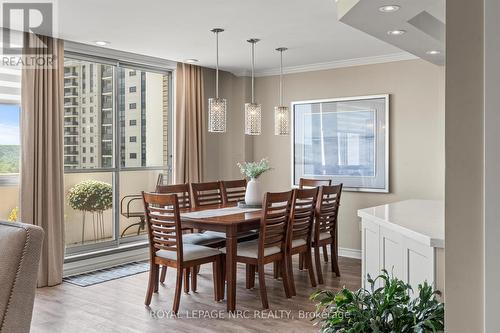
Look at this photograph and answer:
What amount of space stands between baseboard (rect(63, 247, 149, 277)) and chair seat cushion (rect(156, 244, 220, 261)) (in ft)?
5.21

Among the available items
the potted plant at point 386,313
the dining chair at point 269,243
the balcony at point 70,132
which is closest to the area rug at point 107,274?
the dining chair at point 269,243

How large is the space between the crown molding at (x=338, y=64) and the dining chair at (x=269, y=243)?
256 cm

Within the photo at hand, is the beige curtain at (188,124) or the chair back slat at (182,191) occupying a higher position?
the beige curtain at (188,124)

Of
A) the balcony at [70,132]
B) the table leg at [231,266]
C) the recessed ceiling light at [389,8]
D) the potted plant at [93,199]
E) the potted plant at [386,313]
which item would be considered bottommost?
the table leg at [231,266]

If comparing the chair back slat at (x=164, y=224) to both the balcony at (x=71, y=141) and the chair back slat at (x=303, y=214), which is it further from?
the balcony at (x=71, y=141)

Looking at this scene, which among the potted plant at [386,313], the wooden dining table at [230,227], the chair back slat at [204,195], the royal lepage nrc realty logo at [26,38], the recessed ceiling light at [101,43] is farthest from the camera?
the chair back slat at [204,195]

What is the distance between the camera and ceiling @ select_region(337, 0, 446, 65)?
3119 millimetres

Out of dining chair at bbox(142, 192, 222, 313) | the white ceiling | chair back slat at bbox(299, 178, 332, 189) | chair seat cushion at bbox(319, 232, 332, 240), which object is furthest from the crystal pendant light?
dining chair at bbox(142, 192, 222, 313)

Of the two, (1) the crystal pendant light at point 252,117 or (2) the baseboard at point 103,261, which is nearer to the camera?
(1) the crystal pendant light at point 252,117

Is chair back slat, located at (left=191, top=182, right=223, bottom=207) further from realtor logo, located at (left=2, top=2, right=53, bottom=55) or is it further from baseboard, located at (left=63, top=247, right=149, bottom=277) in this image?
realtor logo, located at (left=2, top=2, right=53, bottom=55)

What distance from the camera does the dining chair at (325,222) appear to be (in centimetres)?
480

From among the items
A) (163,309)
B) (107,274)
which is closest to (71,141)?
(107,274)

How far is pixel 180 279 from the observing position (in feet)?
12.6

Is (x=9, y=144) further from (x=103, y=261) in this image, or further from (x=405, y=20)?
(x=405, y=20)
